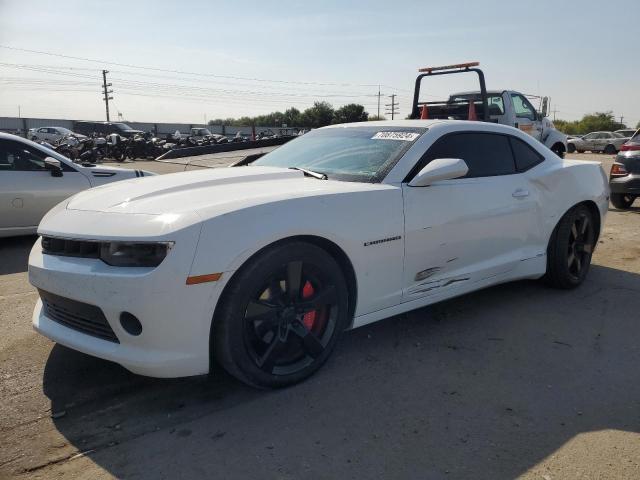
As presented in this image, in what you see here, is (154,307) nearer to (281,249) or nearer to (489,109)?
(281,249)

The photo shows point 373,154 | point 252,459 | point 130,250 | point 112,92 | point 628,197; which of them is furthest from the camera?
point 112,92

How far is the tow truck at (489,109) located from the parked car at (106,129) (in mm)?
20837

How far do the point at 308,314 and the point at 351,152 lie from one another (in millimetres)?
1298

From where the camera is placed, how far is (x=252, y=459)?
2.31 meters

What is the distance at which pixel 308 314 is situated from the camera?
2.99 m

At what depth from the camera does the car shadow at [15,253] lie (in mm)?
5528

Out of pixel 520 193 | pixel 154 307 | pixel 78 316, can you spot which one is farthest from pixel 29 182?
pixel 520 193

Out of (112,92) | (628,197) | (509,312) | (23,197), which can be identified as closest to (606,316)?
(509,312)

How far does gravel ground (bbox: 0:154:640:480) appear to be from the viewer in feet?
7.50

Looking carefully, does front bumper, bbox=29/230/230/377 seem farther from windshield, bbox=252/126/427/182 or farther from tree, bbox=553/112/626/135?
tree, bbox=553/112/626/135

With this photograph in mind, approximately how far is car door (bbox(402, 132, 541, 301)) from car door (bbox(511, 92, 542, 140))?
9110 mm

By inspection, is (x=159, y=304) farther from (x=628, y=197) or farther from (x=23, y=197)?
(x=628, y=197)

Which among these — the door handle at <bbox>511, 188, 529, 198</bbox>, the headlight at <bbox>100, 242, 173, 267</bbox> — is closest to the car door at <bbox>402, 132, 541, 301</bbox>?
the door handle at <bbox>511, 188, 529, 198</bbox>

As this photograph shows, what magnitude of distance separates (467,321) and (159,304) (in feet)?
7.79
